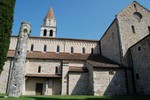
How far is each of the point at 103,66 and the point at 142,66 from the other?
5.16 meters

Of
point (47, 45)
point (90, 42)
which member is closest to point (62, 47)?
point (47, 45)

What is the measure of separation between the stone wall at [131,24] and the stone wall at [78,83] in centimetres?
710

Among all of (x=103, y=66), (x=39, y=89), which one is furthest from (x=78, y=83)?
(x=39, y=89)

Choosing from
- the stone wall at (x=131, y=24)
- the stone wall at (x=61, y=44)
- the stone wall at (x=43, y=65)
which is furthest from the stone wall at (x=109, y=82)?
the stone wall at (x=61, y=44)

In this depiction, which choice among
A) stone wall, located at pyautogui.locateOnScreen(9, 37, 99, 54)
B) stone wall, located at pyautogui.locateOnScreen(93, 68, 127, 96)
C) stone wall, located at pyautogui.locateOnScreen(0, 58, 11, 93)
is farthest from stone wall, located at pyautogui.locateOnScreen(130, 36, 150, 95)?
stone wall, located at pyautogui.locateOnScreen(0, 58, 11, 93)

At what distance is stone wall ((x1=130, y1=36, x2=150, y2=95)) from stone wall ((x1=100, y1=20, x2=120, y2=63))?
322 centimetres

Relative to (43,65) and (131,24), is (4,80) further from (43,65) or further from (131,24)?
(131,24)

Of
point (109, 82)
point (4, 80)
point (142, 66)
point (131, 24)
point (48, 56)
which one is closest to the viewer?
point (142, 66)

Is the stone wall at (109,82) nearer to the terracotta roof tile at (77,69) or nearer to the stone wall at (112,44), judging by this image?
the stone wall at (112,44)

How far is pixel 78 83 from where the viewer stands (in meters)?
24.0

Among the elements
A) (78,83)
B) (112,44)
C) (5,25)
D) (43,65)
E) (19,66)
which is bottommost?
(78,83)

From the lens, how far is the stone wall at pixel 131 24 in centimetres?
2433

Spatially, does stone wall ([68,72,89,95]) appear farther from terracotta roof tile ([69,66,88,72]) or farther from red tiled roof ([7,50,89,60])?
red tiled roof ([7,50,89,60])

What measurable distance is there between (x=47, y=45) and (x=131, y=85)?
58.6 feet
